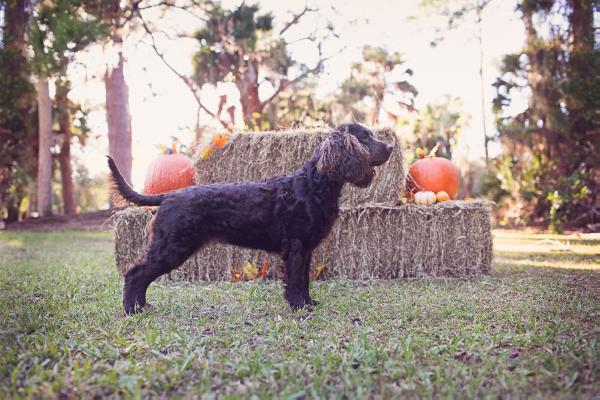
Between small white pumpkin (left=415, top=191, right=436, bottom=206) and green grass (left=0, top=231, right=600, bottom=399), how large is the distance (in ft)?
3.83

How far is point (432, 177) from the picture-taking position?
591 cm

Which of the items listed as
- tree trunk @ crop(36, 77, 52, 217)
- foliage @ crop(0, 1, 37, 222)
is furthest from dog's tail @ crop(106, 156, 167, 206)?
tree trunk @ crop(36, 77, 52, 217)

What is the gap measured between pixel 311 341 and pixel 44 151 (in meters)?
15.1


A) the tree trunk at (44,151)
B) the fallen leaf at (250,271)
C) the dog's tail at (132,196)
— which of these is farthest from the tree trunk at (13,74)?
the dog's tail at (132,196)

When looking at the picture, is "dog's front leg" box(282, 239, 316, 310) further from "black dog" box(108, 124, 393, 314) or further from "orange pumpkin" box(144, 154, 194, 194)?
"orange pumpkin" box(144, 154, 194, 194)

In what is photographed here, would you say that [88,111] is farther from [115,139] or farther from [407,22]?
[407,22]

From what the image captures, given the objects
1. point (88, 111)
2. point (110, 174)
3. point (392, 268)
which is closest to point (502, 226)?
point (392, 268)

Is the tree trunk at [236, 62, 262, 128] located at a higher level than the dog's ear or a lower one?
higher

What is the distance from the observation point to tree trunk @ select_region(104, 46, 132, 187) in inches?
489

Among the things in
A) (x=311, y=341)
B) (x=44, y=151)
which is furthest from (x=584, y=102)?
(x=44, y=151)

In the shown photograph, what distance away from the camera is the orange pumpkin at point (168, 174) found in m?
5.65

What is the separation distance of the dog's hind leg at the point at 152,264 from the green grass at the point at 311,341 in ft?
0.50

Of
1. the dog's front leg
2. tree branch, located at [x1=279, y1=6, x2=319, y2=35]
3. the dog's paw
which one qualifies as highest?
tree branch, located at [x1=279, y1=6, x2=319, y2=35]

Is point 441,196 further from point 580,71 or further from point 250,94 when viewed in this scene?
point 250,94
